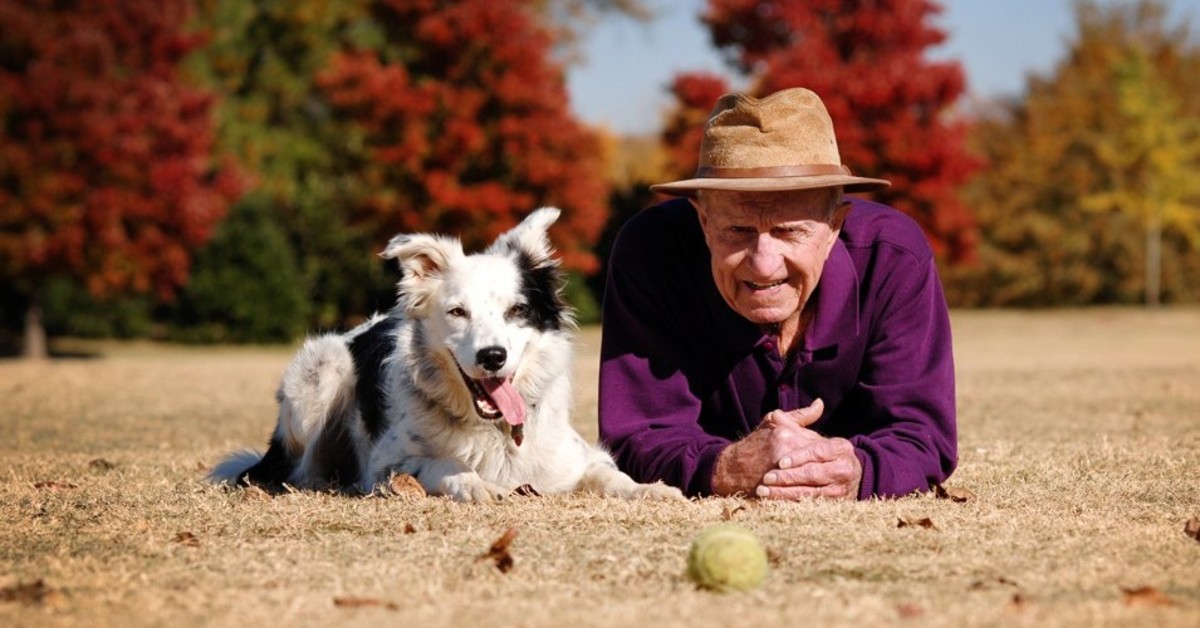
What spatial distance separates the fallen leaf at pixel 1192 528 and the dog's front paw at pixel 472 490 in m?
2.61

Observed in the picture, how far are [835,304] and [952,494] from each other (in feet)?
3.17

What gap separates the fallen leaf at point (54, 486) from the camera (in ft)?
21.1

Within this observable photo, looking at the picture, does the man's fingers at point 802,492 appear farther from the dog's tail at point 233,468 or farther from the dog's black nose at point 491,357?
the dog's tail at point 233,468

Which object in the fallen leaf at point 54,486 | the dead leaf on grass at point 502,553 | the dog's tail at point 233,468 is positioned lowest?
the fallen leaf at point 54,486

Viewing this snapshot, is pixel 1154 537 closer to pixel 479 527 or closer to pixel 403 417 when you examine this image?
pixel 479 527

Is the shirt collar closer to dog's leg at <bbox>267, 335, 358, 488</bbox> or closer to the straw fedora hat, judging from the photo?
the straw fedora hat

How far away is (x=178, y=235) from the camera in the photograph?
23.1m

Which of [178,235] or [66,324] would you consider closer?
[178,235]

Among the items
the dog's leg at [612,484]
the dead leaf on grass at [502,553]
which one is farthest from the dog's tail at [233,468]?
Answer: the dead leaf on grass at [502,553]

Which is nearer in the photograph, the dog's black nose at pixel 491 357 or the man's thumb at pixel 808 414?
the man's thumb at pixel 808 414

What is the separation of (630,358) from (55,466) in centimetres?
370

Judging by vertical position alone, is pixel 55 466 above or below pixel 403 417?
below

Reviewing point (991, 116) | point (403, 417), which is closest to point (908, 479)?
point (403, 417)

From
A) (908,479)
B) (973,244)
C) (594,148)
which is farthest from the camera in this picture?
(973,244)
